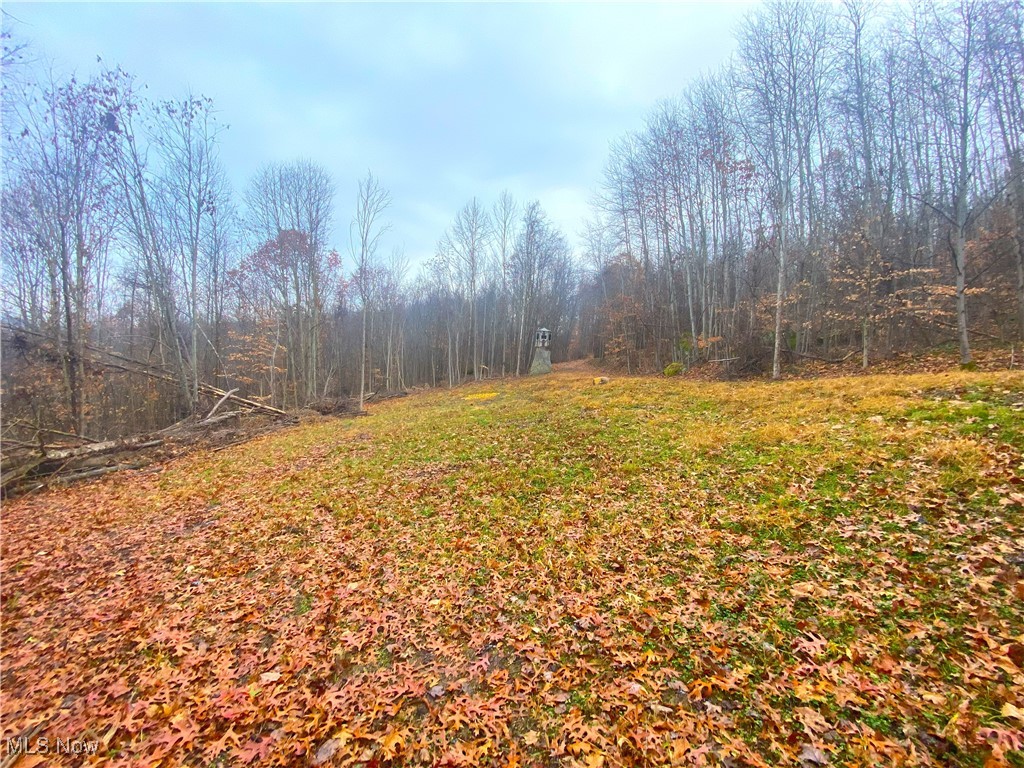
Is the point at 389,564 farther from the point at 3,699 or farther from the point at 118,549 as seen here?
the point at 118,549

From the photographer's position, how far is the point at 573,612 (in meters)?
3.51

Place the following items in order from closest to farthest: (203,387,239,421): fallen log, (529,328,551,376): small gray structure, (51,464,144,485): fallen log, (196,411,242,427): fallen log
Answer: (51,464,144,485): fallen log < (196,411,242,427): fallen log < (203,387,239,421): fallen log < (529,328,551,376): small gray structure

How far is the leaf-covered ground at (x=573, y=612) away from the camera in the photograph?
7.86 feet

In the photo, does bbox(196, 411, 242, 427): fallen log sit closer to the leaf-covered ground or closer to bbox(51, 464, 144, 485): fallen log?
bbox(51, 464, 144, 485): fallen log

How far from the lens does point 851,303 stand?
14672 mm

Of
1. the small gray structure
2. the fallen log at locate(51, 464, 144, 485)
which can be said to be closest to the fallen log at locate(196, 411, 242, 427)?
the fallen log at locate(51, 464, 144, 485)

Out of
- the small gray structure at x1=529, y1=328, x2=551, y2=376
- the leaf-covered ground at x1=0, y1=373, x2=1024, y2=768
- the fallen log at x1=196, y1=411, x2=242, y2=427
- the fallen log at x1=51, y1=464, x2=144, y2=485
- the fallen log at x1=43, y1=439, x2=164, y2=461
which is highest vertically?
→ the small gray structure at x1=529, y1=328, x2=551, y2=376

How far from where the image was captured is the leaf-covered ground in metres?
2.40

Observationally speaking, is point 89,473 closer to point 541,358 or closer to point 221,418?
point 221,418

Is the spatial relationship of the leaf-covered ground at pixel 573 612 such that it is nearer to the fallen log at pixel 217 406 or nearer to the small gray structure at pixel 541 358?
the fallen log at pixel 217 406

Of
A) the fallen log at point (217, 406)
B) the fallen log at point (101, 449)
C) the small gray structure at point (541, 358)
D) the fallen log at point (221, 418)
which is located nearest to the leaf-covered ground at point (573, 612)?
the fallen log at point (101, 449)

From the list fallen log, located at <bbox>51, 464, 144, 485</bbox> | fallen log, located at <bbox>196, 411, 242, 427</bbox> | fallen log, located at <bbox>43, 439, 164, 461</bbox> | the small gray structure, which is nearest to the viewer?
fallen log, located at <bbox>51, 464, 144, 485</bbox>

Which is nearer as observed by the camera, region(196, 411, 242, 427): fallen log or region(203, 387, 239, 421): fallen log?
region(196, 411, 242, 427): fallen log

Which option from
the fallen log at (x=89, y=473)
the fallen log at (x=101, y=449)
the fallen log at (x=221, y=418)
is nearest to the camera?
the fallen log at (x=89, y=473)
